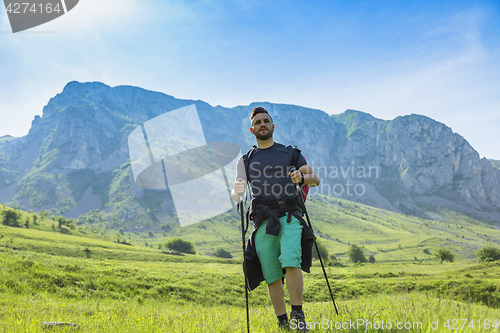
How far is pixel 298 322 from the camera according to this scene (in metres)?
4.11

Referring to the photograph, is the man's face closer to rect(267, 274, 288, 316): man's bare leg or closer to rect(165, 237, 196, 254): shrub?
rect(267, 274, 288, 316): man's bare leg

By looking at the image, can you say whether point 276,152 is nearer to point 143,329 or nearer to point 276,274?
point 276,274

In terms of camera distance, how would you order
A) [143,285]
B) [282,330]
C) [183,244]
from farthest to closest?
[183,244] → [143,285] → [282,330]

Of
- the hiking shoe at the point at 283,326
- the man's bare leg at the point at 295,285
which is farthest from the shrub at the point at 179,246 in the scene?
the man's bare leg at the point at 295,285

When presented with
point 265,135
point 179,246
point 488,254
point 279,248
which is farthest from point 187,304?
point 488,254

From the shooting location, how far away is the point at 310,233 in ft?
15.7

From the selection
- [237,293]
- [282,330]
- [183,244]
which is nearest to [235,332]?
[282,330]

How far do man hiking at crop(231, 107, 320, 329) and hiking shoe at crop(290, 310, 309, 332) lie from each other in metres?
0.01

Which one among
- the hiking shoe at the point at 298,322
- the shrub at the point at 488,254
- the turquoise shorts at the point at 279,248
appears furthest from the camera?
the shrub at the point at 488,254

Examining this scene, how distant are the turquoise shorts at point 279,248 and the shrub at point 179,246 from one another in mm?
135712

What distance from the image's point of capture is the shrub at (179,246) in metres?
130

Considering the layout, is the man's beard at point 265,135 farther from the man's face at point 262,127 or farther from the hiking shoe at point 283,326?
the hiking shoe at point 283,326

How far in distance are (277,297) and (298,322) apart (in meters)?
0.63

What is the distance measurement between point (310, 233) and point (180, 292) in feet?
71.3
